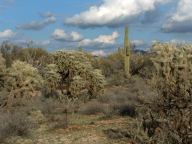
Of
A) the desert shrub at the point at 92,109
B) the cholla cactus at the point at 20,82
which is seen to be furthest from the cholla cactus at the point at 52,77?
the desert shrub at the point at 92,109

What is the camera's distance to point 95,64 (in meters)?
47.2

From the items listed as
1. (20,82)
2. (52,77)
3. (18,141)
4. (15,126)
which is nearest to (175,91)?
(18,141)

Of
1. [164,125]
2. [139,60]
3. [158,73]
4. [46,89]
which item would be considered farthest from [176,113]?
[139,60]

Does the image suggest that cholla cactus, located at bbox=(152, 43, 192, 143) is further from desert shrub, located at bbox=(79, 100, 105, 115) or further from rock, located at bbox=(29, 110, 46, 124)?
desert shrub, located at bbox=(79, 100, 105, 115)

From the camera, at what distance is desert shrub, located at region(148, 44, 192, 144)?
1152 cm

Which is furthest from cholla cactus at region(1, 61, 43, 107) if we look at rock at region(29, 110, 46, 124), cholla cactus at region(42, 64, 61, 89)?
rock at region(29, 110, 46, 124)

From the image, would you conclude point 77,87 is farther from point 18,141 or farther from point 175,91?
point 175,91

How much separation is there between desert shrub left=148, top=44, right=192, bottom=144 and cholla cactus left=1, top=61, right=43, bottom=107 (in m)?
11.0

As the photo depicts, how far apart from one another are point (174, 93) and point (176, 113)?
612mm

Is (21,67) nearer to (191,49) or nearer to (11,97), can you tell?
(11,97)

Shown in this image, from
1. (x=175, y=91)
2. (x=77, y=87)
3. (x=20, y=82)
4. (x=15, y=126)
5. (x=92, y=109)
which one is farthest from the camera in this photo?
(x=77, y=87)

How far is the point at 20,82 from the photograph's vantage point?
961 inches

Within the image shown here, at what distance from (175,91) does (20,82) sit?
13.5 m

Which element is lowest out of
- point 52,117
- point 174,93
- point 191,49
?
point 52,117
